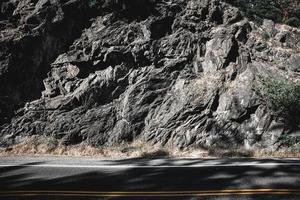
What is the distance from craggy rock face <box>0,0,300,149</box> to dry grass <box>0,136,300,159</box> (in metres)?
0.55

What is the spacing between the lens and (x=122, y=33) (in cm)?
1873

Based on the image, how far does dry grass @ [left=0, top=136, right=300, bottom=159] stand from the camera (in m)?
14.2

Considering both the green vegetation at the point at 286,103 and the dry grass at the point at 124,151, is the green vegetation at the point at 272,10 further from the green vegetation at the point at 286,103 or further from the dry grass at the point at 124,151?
the dry grass at the point at 124,151

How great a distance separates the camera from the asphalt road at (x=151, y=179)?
8.17 metres

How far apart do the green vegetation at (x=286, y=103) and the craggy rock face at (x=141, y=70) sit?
499mm

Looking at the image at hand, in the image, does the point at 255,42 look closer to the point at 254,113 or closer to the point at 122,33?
the point at 254,113

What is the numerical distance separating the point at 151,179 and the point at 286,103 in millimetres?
8915

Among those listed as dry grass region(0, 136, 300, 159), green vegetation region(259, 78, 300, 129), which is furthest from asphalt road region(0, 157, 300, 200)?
green vegetation region(259, 78, 300, 129)

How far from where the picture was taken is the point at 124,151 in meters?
15.1

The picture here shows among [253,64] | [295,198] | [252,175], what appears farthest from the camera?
[253,64]

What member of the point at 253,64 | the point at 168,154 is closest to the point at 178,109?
the point at 168,154

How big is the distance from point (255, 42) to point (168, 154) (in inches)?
331

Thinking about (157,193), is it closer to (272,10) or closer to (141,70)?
(141,70)

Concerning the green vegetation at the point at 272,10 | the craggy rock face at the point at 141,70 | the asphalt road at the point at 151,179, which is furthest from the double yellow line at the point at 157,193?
the green vegetation at the point at 272,10
